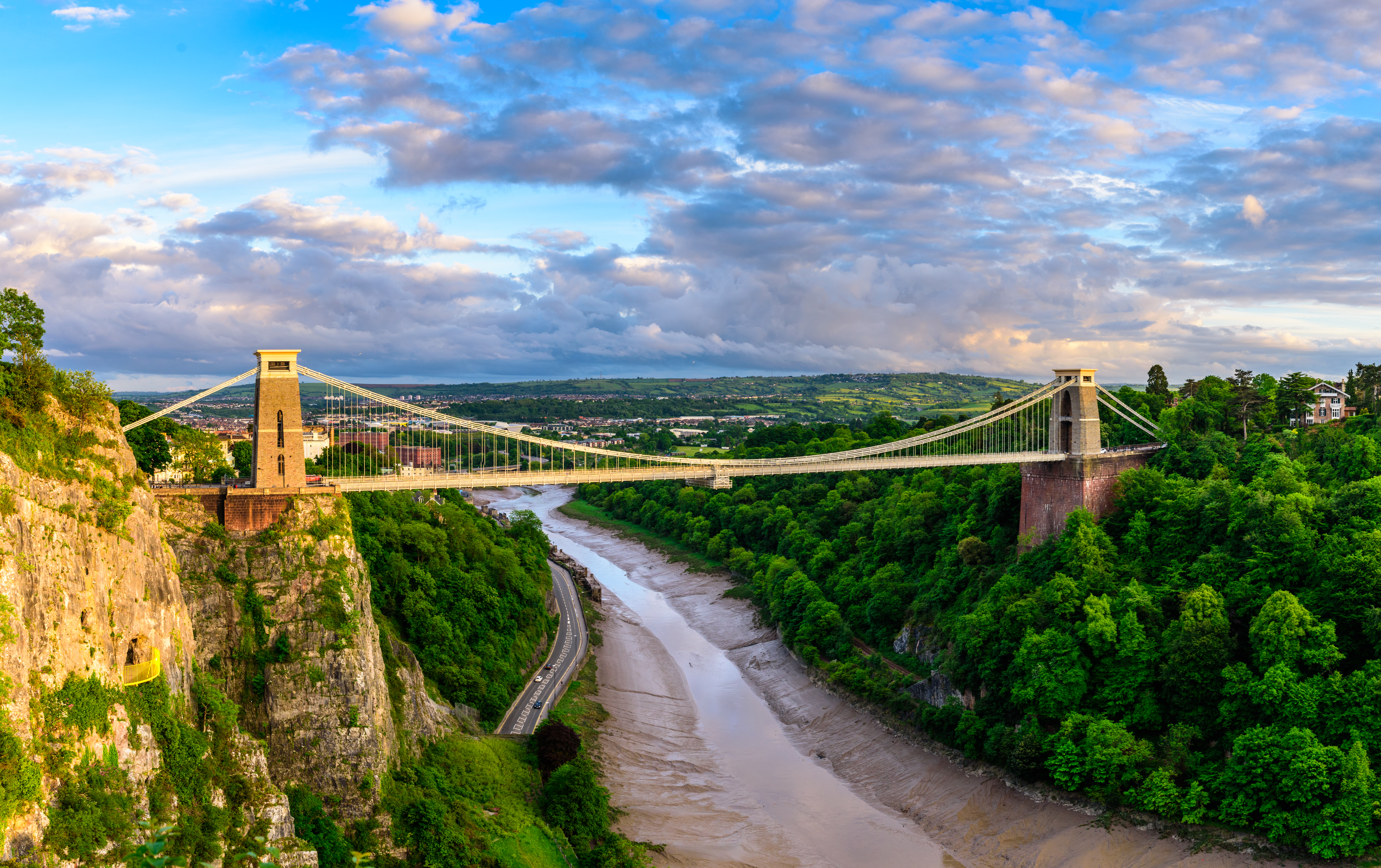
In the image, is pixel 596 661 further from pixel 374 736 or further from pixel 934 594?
pixel 374 736

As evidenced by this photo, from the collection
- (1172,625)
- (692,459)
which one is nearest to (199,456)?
(692,459)

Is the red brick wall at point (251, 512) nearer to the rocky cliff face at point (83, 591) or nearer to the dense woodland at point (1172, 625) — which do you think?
the rocky cliff face at point (83, 591)

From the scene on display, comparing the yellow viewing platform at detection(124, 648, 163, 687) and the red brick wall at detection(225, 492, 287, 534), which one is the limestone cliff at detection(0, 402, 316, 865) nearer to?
the yellow viewing platform at detection(124, 648, 163, 687)

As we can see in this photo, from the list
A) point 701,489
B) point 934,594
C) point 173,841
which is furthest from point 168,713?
point 701,489

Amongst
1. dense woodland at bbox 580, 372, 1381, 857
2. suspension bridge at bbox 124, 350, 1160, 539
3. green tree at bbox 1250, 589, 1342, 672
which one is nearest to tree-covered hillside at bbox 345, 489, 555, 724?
suspension bridge at bbox 124, 350, 1160, 539

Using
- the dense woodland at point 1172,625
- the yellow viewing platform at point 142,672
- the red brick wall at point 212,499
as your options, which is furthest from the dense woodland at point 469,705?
the dense woodland at point 1172,625

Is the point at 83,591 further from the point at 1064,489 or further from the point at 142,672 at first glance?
the point at 1064,489

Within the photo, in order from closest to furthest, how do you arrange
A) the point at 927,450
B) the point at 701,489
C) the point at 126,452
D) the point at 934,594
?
the point at 126,452, the point at 934,594, the point at 927,450, the point at 701,489
